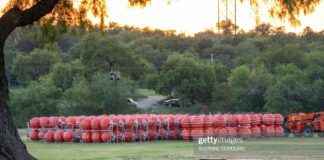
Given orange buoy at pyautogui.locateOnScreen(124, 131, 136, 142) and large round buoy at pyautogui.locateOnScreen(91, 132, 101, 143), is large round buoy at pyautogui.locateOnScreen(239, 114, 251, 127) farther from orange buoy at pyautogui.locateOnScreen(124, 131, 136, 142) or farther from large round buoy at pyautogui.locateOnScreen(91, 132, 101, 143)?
large round buoy at pyautogui.locateOnScreen(91, 132, 101, 143)

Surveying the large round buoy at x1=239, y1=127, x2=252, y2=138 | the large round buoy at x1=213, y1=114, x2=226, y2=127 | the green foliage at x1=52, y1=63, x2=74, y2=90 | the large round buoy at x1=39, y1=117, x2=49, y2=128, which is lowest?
the large round buoy at x1=239, y1=127, x2=252, y2=138

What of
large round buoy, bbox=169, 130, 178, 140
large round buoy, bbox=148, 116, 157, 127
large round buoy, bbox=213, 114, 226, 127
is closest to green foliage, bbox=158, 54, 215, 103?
large round buoy, bbox=169, 130, 178, 140

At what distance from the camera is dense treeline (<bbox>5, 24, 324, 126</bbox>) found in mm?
76375

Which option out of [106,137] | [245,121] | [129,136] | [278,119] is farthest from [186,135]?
[278,119]

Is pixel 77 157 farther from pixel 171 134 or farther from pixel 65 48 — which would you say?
pixel 65 48

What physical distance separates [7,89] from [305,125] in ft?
106

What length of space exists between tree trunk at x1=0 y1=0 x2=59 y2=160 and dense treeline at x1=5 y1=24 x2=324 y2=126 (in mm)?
52129

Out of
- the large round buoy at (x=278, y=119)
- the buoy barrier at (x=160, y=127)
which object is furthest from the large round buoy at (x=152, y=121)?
the large round buoy at (x=278, y=119)

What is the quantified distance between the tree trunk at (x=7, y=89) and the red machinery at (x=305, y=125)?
31.2 meters

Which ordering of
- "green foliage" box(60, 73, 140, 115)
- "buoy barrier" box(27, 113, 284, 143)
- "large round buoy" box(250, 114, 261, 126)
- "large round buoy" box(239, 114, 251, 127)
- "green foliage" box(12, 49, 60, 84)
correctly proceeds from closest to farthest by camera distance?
"buoy barrier" box(27, 113, 284, 143) < "large round buoy" box(239, 114, 251, 127) < "large round buoy" box(250, 114, 261, 126) < "green foliage" box(60, 73, 140, 115) < "green foliage" box(12, 49, 60, 84)

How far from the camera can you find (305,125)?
4716 cm

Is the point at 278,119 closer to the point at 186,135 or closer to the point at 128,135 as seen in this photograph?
the point at 186,135

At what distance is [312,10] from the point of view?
16.3m

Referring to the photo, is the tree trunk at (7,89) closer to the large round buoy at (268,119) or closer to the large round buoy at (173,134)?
the large round buoy at (173,134)
